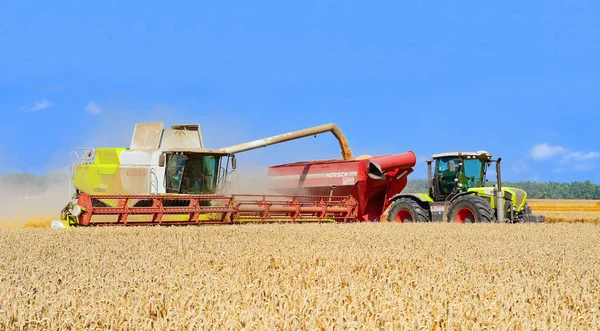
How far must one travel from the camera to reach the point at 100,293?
3.92 meters

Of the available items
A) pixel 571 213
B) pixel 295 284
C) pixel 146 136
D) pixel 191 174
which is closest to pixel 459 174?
pixel 191 174

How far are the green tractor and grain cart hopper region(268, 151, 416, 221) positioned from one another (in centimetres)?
80

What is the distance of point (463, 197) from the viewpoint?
12750 mm

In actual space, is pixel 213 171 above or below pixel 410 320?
above

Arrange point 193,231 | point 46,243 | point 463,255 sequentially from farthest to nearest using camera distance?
1. point 193,231
2. point 46,243
3. point 463,255

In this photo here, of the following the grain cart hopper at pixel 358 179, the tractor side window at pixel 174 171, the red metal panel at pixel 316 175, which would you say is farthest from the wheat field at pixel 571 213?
the tractor side window at pixel 174 171

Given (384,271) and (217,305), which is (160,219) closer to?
(384,271)

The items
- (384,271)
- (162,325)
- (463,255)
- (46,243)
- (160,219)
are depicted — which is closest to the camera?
(162,325)

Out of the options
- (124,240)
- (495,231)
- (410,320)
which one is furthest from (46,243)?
(495,231)

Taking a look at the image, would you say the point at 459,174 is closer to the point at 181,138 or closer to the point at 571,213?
the point at 181,138

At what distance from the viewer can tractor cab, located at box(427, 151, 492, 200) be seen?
1329cm

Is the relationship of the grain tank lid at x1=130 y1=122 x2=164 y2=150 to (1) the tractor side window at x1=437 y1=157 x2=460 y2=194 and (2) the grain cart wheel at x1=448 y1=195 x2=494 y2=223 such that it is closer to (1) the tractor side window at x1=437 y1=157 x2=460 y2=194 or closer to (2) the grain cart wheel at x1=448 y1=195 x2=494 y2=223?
(1) the tractor side window at x1=437 y1=157 x2=460 y2=194

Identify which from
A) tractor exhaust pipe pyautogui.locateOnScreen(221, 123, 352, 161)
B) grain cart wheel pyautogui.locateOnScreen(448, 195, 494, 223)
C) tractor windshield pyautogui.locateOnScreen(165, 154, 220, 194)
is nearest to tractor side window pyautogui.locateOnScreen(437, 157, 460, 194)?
grain cart wheel pyautogui.locateOnScreen(448, 195, 494, 223)

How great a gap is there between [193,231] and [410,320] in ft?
21.9
